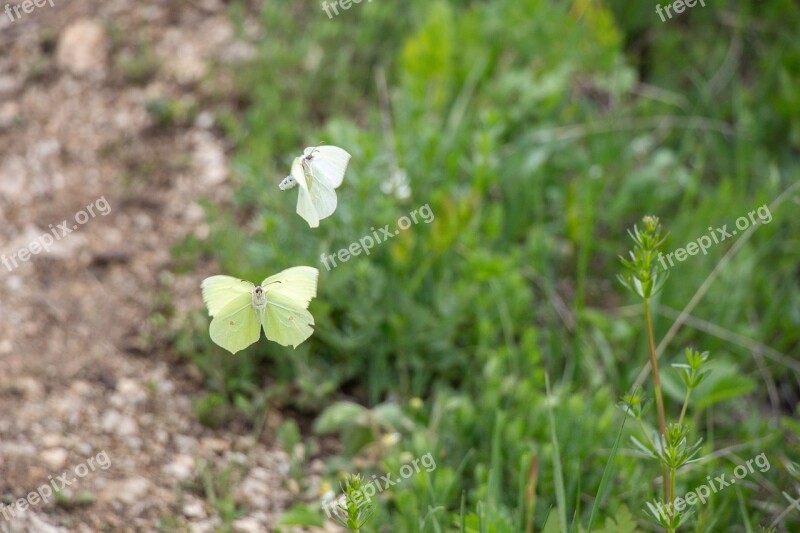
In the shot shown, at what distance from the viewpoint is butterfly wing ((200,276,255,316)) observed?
1.86m

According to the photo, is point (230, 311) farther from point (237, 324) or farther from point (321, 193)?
point (321, 193)

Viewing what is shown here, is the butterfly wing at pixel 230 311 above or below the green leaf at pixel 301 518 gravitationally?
above

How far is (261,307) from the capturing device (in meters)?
1.86

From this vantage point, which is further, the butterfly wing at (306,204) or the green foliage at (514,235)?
the green foliage at (514,235)

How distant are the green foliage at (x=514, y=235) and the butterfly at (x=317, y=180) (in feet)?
2.51

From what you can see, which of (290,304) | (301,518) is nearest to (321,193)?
(290,304)

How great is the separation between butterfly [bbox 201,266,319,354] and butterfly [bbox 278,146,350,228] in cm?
13

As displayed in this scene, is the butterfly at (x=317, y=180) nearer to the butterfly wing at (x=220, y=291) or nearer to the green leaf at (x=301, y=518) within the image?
the butterfly wing at (x=220, y=291)

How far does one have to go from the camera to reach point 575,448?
2.64 meters

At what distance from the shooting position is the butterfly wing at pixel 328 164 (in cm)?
189

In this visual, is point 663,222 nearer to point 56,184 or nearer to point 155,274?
point 155,274

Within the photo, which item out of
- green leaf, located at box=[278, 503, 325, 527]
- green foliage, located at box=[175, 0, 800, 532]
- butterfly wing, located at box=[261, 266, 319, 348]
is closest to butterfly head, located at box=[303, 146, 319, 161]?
butterfly wing, located at box=[261, 266, 319, 348]

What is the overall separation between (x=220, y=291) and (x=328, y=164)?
1.22 ft

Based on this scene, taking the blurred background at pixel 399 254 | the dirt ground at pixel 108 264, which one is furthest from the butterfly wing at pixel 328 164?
the dirt ground at pixel 108 264
